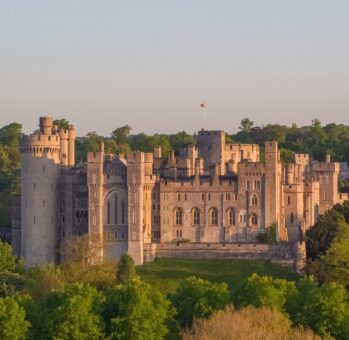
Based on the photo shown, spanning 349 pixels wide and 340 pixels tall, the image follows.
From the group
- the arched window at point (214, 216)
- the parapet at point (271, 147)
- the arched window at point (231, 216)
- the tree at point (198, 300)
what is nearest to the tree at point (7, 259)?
the arched window at point (214, 216)

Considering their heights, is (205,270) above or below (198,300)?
above

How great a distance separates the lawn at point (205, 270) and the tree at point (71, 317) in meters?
17.4

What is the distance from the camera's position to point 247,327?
290 ft

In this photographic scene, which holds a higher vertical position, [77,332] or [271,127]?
[271,127]

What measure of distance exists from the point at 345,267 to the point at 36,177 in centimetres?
2285

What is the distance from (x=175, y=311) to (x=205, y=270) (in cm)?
2052

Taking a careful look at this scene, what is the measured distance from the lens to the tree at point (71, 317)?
316 feet

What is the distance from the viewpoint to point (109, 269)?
117 metres

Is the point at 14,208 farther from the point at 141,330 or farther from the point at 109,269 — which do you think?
the point at 141,330

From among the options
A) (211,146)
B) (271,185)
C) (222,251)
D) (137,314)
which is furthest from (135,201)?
(137,314)

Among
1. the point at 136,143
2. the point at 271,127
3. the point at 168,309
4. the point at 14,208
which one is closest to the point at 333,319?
the point at 168,309

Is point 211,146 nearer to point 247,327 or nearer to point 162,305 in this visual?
point 162,305

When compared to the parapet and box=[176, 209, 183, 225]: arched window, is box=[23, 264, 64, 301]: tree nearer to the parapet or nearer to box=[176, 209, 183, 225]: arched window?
box=[176, 209, 183, 225]: arched window

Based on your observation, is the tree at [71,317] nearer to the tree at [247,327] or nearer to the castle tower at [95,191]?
the tree at [247,327]
